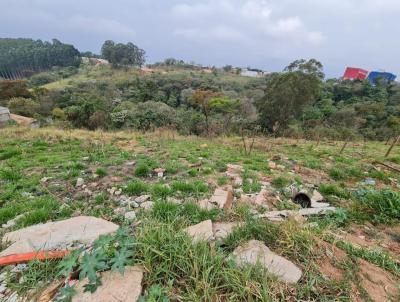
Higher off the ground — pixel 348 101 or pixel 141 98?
pixel 348 101

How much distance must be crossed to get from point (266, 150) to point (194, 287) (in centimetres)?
655

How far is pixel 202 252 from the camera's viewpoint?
1802mm

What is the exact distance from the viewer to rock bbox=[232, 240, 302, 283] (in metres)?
1.78

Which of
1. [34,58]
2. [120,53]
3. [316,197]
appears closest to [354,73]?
[120,53]

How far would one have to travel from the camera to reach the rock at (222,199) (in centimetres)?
324

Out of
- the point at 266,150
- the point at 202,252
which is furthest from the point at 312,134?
the point at 202,252

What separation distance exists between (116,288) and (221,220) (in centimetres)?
152

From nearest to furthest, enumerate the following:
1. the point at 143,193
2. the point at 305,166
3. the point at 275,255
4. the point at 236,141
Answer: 1. the point at 275,255
2. the point at 143,193
3. the point at 305,166
4. the point at 236,141

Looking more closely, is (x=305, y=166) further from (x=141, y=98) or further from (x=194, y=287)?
(x=141, y=98)

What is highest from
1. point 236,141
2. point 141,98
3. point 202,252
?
point 202,252

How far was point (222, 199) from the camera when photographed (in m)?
3.39

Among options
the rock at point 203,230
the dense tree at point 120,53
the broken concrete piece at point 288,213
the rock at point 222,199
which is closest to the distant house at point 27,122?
Answer: the rock at point 222,199

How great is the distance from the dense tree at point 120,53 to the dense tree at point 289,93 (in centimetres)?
5005

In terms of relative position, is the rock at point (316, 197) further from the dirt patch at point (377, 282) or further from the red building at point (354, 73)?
the red building at point (354, 73)
